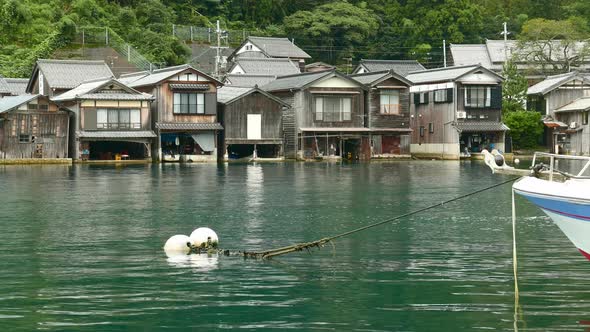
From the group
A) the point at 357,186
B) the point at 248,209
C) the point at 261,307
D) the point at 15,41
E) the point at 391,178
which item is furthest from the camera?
the point at 15,41

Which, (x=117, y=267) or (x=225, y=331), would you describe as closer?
(x=225, y=331)

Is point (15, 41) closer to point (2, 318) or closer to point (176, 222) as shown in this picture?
point (176, 222)

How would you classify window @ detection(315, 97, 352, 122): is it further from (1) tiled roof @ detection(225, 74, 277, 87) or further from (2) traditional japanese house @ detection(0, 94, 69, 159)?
(2) traditional japanese house @ detection(0, 94, 69, 159)

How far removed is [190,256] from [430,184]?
888 inches

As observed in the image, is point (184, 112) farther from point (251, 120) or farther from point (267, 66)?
point (267, 66)

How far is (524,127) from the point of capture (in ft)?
240

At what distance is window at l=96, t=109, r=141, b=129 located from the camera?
62.1 meters

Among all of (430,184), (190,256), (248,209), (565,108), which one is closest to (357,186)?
(430,184)

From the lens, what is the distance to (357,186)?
131ft

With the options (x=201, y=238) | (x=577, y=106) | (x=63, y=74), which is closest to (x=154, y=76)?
(x=63, y=74)

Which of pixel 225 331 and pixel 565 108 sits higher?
pixel 565 108

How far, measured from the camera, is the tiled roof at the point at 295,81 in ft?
221

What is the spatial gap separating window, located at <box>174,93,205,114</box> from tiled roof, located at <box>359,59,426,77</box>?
2125 cm

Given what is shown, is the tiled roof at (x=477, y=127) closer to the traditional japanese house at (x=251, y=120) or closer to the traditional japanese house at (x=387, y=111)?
the traditional japanese house at (x=387, y=111)
